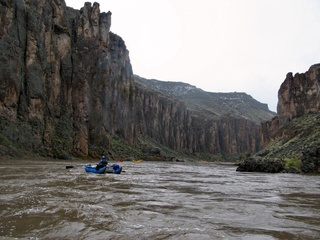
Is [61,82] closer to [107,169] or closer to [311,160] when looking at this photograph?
[107,169]

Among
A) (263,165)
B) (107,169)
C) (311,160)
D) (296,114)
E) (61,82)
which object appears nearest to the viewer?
(107,169)

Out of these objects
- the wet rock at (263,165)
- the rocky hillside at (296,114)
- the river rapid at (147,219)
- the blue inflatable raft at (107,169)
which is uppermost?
the rocky hillside at (296,114)

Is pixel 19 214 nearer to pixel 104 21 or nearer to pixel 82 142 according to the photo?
pixel 82 142

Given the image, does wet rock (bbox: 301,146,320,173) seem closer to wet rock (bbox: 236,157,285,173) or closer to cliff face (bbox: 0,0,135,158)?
wet rock (bbox: 236,157,285,173)

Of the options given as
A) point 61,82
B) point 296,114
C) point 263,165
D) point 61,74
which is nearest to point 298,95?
point 296,114

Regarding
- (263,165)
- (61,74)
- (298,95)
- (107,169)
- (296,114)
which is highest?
(61,74)

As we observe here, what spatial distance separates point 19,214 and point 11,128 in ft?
158

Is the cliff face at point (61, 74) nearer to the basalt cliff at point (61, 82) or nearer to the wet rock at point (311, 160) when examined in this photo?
the basalt cliff at point (61, 82)

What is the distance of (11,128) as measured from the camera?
2031 inches

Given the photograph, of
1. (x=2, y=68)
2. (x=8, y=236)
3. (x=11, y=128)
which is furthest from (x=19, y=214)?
(x=2, y=68)

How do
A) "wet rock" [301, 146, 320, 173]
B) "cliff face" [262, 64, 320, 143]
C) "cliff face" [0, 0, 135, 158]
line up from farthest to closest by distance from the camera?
"cliff face" [262, 64, 320, 143], "cliff face" [0, 0, 135, 158], "wet rock" [301, 146, 320, 173]

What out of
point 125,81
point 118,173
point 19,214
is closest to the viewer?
point 19,214

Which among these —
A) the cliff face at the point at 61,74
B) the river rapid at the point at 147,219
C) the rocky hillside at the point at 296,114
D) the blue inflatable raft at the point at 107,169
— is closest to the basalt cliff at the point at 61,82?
the cliff face at the point at 61,74

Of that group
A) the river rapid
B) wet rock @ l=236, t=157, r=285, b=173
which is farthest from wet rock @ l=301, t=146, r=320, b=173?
the river rapid
